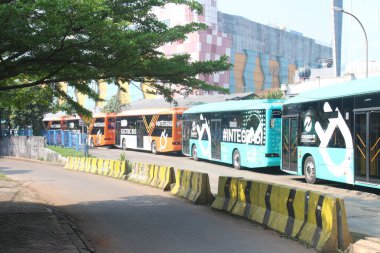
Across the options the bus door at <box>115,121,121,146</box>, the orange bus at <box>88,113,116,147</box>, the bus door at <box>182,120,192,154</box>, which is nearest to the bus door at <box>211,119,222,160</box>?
the bus door at <box>182,120,192,154</box>

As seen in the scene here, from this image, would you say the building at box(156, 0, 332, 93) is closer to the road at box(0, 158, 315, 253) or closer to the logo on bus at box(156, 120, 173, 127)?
the logo on bus at box(156, 120, 173, 127)

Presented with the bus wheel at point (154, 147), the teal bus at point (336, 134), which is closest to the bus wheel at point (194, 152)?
the bus wheel at point (154, 147)

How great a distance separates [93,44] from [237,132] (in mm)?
15820

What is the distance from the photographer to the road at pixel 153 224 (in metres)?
8.17

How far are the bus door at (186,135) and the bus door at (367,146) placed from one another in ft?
50.2

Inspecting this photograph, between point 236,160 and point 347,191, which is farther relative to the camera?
point 236,160

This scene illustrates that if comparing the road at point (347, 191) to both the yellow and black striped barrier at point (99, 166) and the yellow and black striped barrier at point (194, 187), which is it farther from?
the yellow and black striped barrier at point (99, 166)

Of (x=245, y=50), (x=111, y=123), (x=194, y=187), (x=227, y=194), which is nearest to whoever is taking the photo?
(x=227, y=194)

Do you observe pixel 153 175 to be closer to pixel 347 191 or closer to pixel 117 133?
pixel 347 191

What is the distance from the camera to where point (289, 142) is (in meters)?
19.0

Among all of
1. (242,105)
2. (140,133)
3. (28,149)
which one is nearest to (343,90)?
(242,105)

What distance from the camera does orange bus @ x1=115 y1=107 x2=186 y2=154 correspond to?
1259 inches

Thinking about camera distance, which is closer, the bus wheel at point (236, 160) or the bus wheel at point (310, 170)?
the bus wheel at point (310, 170)

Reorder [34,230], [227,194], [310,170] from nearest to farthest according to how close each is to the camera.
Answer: [34,230], [227,194], [310,170]
